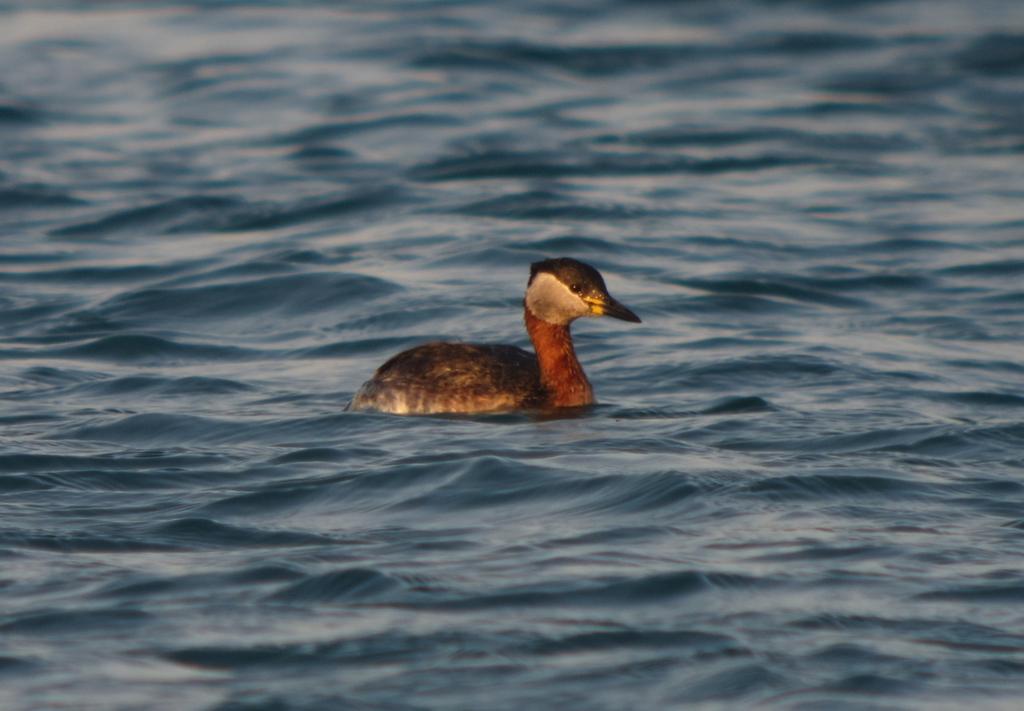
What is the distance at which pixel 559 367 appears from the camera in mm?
12219

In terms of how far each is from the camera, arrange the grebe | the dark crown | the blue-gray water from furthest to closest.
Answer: the dark crown, the grebe, the blue-gray water

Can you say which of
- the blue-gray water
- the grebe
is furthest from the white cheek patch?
the blue-gray water

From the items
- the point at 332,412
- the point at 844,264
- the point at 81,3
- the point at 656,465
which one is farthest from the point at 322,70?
the point at 656,465

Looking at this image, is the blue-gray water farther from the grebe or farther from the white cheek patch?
the white cheek patch

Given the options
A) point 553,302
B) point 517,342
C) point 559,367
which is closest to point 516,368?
point 559,367

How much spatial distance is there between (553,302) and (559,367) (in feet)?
1.45

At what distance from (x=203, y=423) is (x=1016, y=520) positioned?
203 inches

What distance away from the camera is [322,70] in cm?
2806

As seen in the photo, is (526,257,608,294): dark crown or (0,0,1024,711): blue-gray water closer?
(0,0,1024,711): blue-gray water

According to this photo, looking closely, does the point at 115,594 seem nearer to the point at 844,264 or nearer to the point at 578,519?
the point at 578,519

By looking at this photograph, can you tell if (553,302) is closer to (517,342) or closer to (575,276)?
(575,276)

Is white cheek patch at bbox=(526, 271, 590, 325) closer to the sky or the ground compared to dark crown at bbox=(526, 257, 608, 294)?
closer to the ground

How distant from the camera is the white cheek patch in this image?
12195mm

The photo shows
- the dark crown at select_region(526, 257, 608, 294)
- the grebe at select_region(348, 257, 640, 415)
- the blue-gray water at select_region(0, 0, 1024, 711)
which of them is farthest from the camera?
the dark crown at select_region(526, 257, 608, 294)
